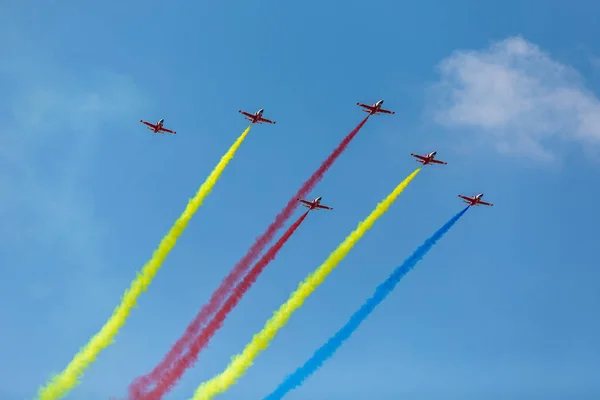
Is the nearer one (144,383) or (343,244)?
(144,383)

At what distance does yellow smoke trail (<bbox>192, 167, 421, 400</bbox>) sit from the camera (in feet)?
360

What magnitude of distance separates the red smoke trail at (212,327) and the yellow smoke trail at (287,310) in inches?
161

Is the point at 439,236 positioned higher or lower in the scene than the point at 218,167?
lower

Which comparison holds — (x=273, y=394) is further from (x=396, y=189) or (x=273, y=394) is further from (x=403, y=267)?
(x=396, y=189)

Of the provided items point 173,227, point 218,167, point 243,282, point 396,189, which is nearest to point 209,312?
point 243,282

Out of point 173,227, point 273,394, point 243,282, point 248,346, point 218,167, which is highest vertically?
point 218,167

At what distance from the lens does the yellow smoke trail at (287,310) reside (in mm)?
109750

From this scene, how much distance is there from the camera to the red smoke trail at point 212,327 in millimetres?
107562

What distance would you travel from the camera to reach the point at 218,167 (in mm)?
116688

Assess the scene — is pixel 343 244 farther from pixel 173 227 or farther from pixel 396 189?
pixel 173 227

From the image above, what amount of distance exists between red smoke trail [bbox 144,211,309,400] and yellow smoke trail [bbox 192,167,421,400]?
13.4 ft

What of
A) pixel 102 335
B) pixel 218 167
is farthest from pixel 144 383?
pixel 218 167

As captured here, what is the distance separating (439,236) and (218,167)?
3140cm

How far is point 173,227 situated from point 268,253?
13296mm
